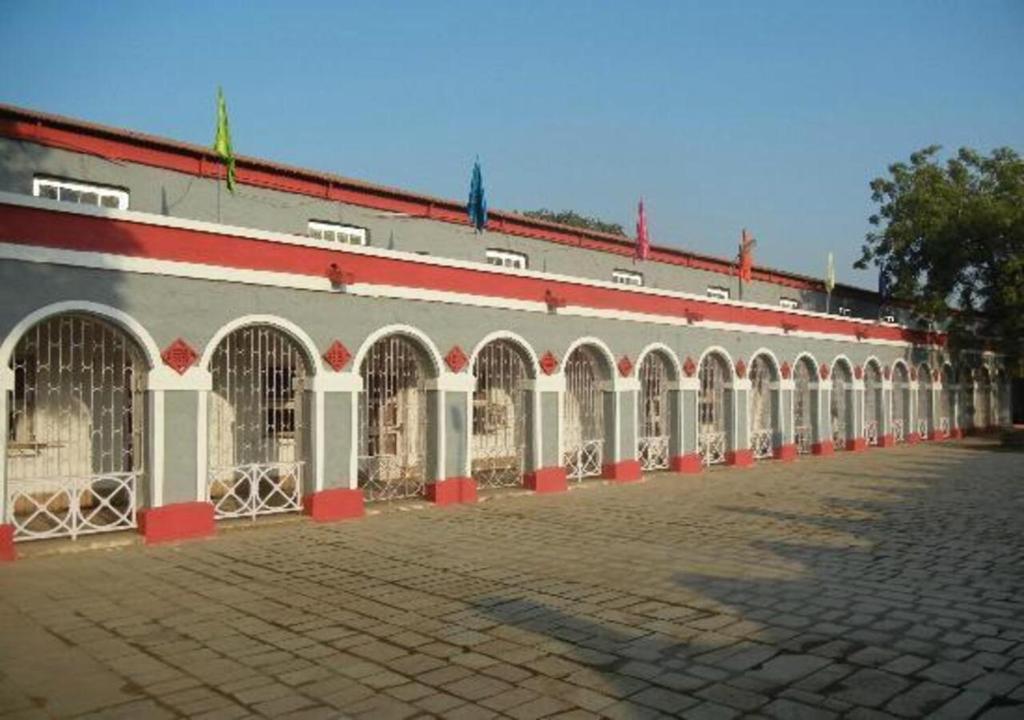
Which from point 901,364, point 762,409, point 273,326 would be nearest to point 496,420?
point 273,326

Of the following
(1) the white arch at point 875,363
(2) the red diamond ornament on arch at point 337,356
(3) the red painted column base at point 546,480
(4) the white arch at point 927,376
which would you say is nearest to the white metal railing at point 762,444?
(1) the white arch at point 875,363

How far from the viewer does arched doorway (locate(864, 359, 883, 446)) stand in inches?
1056


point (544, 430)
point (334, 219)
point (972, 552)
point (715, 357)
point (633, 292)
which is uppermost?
point (334, 219)

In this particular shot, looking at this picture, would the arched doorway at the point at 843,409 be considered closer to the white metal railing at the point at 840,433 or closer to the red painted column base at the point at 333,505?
the white metal railing at the point at 840,433

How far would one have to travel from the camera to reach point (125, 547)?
996cm

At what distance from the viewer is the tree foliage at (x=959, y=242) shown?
27328mm

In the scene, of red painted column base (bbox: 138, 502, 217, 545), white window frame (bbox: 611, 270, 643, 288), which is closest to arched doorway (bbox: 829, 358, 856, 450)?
white window frame (bbox: 611, 270, 643, 288)

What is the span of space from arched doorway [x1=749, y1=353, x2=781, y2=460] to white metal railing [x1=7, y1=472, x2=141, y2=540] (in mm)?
15914

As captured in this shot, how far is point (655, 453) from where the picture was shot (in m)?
19.0

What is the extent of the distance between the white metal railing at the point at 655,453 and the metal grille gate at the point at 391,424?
18.5ft

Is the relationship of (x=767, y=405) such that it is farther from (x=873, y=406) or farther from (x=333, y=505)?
(x=333, y=505)

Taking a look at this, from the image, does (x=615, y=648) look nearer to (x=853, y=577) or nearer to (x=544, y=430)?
(x=853, y=577)

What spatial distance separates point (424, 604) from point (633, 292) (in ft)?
37.7

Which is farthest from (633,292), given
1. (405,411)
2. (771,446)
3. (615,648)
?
(615,648)
